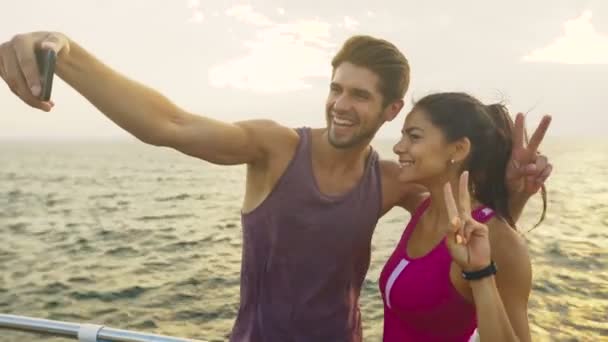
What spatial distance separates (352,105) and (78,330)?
1835 millimetres

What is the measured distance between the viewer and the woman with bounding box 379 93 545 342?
245 cm

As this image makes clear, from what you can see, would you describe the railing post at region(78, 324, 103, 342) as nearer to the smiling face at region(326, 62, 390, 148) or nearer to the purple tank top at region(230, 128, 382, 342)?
A: the purple tank top at region(230, 128, 382, 342)

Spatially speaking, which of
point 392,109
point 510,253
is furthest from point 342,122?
point 510,253

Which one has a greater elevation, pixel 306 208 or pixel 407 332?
pixel 306 208

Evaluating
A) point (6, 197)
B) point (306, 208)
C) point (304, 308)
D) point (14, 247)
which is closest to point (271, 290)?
point (304, 308)

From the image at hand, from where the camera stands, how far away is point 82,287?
1585cm

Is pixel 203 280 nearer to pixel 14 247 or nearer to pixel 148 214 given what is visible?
pixel 14 247

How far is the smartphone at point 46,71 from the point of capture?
5.66 feet

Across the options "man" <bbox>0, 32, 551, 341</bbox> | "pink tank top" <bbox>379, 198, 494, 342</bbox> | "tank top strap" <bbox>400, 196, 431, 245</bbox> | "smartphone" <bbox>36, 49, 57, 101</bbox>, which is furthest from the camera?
"tank top strap" <bbox>400, 196, 431, 245</bbox>

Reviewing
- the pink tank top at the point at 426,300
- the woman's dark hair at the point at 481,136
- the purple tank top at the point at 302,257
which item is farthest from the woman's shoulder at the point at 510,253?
the purple tank top at the point at 302,257

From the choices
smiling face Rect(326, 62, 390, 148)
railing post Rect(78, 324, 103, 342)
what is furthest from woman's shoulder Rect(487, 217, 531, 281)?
railing post Rect(78, 324, 103, 342)

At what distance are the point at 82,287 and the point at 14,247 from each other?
26.4 feet

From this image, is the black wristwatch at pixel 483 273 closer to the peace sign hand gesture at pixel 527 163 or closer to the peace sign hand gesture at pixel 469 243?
the peace sign hand gesture at pixel 469 243

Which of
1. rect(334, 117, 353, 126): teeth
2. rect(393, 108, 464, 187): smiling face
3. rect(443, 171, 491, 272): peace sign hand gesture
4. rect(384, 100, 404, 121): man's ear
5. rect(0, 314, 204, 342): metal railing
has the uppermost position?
rect(384, 100, 404, 121): man's ear
